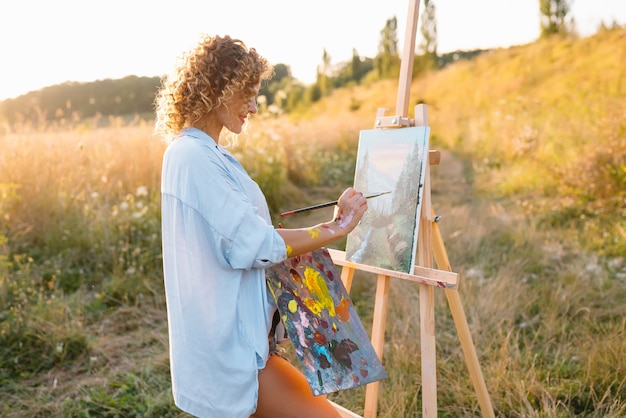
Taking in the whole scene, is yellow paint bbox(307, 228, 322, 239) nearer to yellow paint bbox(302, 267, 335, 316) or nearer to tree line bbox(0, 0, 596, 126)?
yellow paint bbox(302, 267, 335, 316)

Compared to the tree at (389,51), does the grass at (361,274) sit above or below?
below

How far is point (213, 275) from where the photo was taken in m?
1.57

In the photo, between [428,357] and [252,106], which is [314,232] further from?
[428,357]

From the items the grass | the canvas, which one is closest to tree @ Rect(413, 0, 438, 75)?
the grass

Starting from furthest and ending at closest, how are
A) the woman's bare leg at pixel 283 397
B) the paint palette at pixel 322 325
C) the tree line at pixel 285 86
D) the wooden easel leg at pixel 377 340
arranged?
the tree line at pixel 285 86
the wooden easel leg at pixel 377 340
the paint palette at pixel 322 325
the woman's bare leg at pixel 283 397

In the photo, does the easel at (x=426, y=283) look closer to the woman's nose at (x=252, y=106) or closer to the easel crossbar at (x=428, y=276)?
the easel crossbar at (x=428, y=276)

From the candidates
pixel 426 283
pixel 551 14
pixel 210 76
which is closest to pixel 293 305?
pixel 426 283

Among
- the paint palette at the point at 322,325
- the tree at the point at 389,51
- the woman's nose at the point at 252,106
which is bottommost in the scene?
the paint palette at the point at 322,325

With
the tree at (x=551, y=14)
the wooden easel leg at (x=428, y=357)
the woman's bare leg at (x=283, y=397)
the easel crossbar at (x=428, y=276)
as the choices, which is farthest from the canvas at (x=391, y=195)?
the tree at (x=551, y=14)

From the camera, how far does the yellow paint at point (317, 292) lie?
6.29 ft

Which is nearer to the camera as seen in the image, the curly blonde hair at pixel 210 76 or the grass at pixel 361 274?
the curly blonde hair at pixel 210 76

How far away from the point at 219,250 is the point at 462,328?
1.12 metres

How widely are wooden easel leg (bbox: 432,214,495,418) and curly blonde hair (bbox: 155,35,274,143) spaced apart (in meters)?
0.97

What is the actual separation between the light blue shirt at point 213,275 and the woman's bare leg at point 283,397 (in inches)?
1.8
